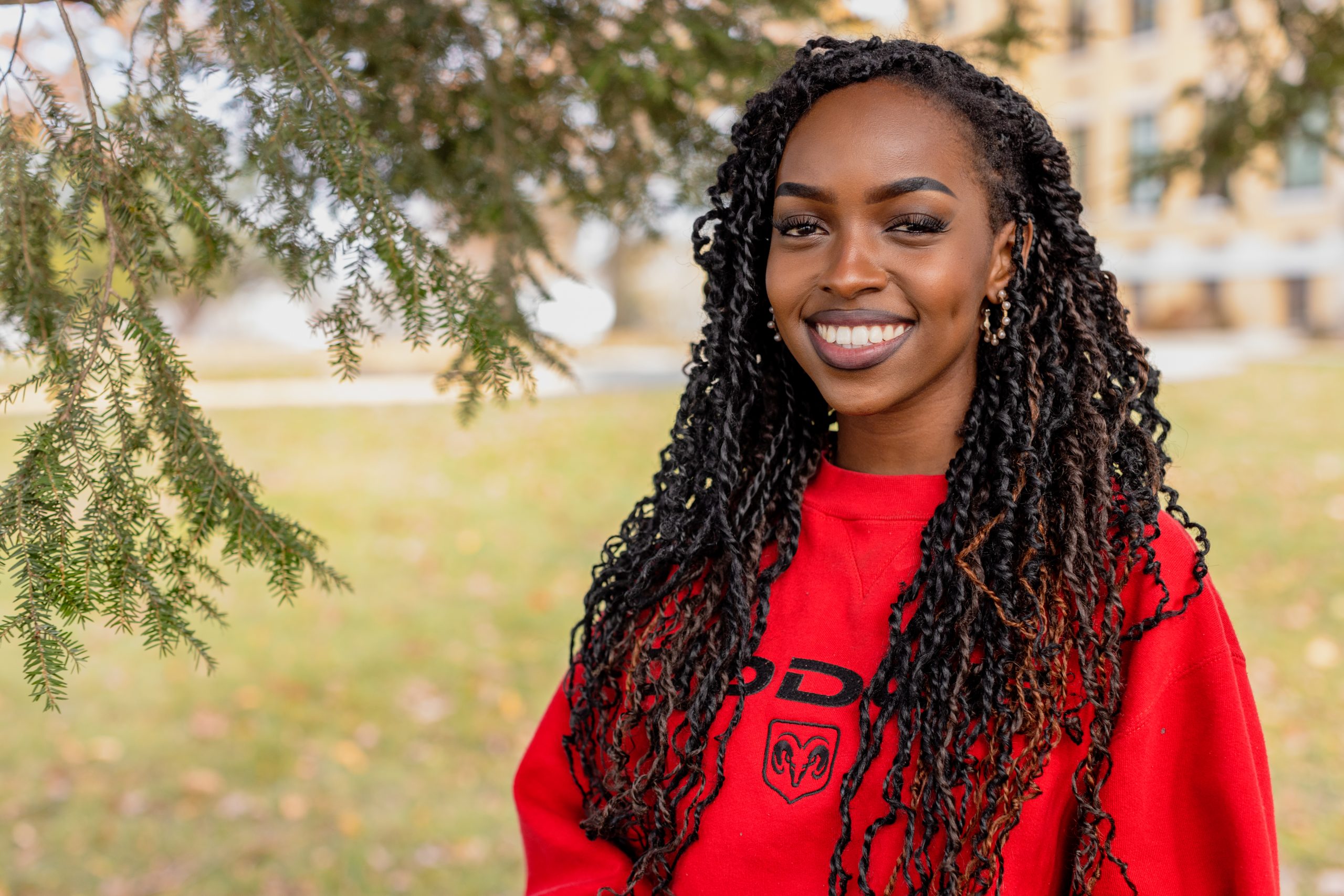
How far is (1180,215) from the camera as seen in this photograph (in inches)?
939

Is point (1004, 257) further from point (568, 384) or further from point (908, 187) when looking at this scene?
point (568, 384)

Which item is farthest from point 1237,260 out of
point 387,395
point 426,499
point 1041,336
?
point 1041,336

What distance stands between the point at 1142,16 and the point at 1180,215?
14.2ft

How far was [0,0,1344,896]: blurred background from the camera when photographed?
436 centimetres

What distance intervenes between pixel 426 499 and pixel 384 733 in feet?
11.9

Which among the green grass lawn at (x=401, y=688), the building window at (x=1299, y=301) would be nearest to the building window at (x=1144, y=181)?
the green grass lawn at (x=401, y=688)

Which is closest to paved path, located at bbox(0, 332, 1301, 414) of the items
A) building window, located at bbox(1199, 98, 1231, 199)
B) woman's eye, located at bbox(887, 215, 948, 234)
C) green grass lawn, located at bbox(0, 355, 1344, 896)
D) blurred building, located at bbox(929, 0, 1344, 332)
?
green grass lawn, located at bbox(0, 355, 1344, 896)

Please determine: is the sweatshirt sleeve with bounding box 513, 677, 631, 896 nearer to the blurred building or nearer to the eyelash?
the eyelash

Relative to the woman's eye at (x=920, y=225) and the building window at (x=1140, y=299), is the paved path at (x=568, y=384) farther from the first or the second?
the woman's eye at (x=920, y=225)

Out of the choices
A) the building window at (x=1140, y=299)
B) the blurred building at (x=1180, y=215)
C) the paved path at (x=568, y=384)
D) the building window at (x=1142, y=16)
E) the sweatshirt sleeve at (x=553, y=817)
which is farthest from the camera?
the building window at (x=1140, y=299)

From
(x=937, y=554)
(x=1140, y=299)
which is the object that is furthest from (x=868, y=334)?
(x=1140, y=299)

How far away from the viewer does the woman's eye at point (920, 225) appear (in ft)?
6.01

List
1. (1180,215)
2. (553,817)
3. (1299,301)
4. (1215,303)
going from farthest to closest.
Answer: (1180,215), (1215,303), (1299,301), (553,817)

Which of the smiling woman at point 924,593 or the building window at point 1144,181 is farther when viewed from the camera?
the building window at point 1144,181
